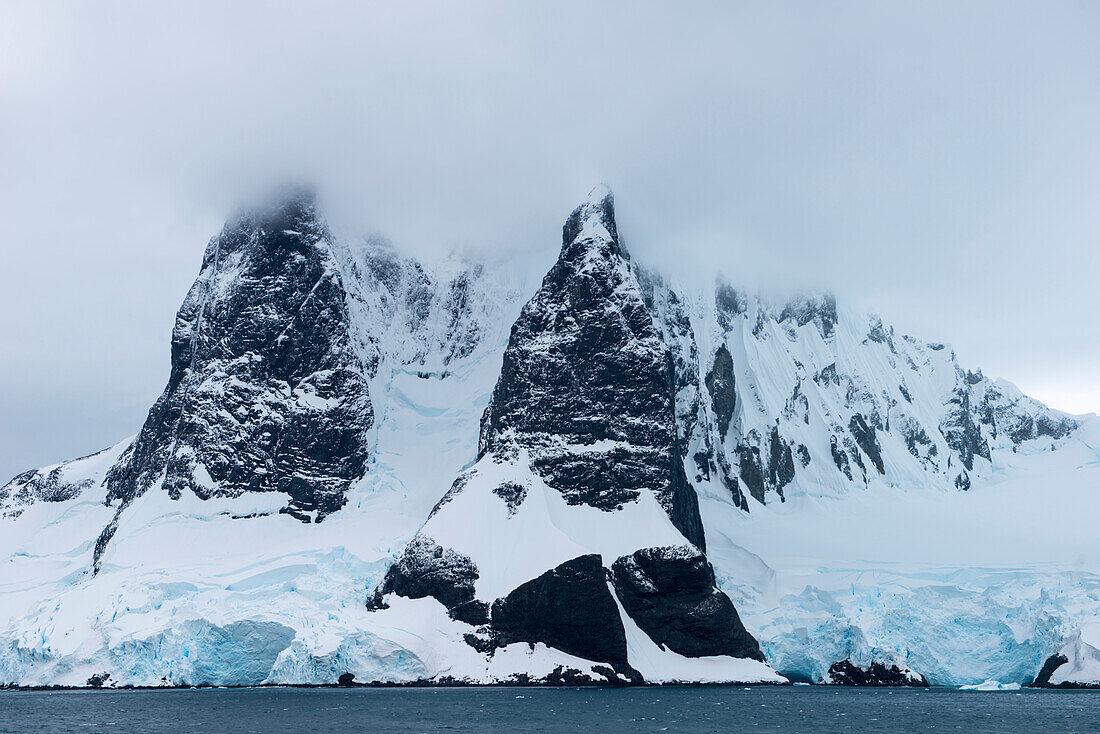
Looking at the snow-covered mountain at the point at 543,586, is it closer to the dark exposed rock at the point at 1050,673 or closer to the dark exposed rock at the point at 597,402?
the dark exposed rock at the point at 597,402

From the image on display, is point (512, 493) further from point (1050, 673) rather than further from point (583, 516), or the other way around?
point (1050, 673)

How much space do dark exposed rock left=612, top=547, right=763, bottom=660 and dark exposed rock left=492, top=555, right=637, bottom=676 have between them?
6676 millimetres

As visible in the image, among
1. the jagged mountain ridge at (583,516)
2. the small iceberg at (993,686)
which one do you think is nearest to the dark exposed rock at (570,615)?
the jagged mountain ridge at (583,516)

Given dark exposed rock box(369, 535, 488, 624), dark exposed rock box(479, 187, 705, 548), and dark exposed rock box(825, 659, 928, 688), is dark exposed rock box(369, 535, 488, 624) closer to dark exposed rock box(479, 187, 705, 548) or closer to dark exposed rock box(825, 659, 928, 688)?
dark exposed rock box(479, 187, 705, 548)

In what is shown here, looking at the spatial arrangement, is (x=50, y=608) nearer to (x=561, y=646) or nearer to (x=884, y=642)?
(x=561, y=646)

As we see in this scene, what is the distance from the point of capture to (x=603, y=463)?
182875mm

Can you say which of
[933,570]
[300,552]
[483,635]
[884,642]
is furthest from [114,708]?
[933,570]

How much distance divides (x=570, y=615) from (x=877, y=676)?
46792mm

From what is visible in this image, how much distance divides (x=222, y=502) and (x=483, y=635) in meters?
61.9

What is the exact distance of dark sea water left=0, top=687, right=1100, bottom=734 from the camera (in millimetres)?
102312

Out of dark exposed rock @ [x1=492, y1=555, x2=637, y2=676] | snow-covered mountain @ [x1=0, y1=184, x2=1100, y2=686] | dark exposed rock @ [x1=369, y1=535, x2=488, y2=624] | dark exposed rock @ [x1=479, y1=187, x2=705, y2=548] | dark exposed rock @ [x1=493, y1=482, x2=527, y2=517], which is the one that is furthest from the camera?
dark exposed rock @ [x1=479, y1=187, x2=705, y2=548]

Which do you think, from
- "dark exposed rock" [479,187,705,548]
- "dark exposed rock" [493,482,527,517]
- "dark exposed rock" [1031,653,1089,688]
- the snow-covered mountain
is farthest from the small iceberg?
"dark exposed rock" [493,482,527,517]

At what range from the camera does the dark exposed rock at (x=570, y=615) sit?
155m

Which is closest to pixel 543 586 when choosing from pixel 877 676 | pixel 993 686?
pixel 877 676
